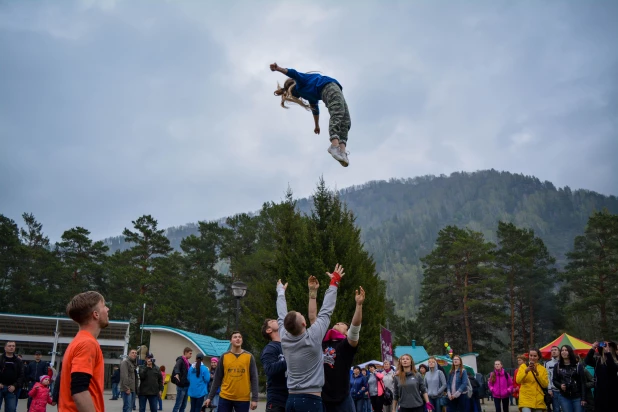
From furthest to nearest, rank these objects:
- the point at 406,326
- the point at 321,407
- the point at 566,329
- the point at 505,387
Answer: the point at 406,326 → the point at 566,329 → the point at 505,387 → the point at 321,407

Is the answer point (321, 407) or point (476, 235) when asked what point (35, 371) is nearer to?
point (321, 407)

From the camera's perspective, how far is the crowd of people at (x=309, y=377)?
11.8 feet

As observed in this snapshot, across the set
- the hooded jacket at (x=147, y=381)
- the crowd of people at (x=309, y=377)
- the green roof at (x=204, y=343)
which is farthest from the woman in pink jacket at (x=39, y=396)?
the green roof at (x=204, y=343)

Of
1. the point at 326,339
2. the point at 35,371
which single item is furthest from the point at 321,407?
the point at 35,371

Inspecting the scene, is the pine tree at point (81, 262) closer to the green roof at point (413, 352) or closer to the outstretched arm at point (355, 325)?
the green roof at point (413, 352)

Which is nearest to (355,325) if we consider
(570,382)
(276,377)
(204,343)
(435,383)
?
(276,377)

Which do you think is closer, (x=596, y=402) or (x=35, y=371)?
(x=596, y=402)

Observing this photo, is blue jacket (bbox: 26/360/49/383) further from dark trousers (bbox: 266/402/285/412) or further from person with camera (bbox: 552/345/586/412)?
person with camera (bbox: 552/345/586/412)

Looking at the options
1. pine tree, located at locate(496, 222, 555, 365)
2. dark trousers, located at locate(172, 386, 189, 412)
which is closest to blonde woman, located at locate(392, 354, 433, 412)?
dark trousers, located at locate(172, 386, 189, 412)

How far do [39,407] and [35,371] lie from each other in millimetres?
5134

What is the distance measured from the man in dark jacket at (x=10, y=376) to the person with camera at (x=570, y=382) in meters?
10.7

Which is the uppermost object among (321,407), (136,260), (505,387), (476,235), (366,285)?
(476,235)

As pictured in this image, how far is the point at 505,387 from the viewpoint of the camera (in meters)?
13.8

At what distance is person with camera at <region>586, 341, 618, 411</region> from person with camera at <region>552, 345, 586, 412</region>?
0.62 meters
